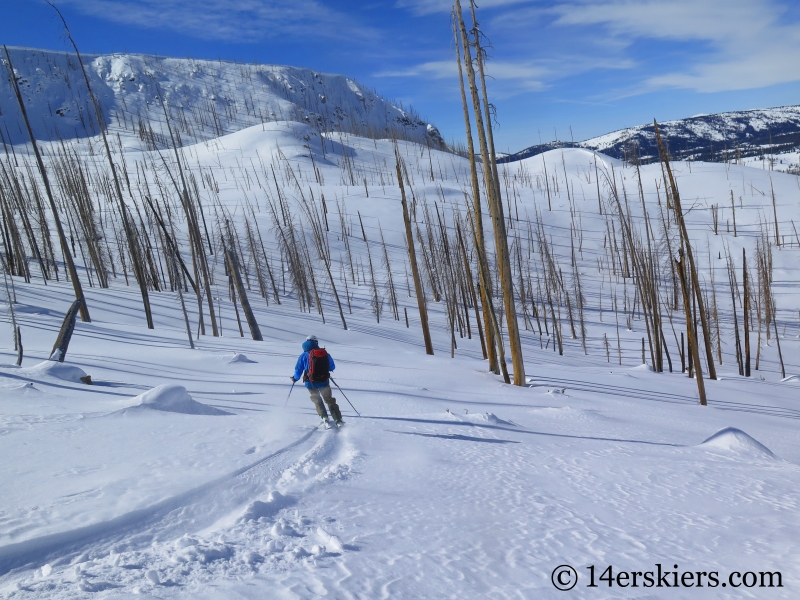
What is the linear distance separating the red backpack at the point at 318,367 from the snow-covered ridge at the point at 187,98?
253 feet

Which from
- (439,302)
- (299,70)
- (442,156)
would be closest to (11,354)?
(439,302)

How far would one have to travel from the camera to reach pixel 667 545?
3.69 m

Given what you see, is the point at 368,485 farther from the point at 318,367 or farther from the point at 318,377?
the point at 318,367

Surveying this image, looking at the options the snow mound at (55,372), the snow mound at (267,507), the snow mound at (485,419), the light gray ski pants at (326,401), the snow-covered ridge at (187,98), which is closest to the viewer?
the snow mound at (267,507)

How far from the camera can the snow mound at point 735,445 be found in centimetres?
668

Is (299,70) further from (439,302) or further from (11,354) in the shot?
(11,354)

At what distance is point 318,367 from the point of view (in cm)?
717

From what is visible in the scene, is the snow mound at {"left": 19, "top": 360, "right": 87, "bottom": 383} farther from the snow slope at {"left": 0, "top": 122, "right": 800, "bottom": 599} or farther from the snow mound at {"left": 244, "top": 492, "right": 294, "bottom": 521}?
the snow mound at {"left": 244, "top": 492, "right": 294, "bottom": 521}

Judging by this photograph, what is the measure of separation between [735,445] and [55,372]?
34.5 feet

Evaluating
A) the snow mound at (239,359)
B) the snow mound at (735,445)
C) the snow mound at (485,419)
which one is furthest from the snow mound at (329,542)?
the snow mound at (239,359)

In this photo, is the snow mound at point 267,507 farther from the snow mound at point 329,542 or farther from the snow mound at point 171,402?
the snow mound at point 171,402

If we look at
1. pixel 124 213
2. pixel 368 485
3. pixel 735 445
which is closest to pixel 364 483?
pixel 368 485

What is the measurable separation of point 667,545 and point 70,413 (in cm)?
668

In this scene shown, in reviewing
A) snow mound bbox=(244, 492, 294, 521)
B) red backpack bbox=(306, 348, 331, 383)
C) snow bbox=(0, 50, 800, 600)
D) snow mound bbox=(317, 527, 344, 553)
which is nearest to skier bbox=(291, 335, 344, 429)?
red backpack bbox=(306, 348, 331, 383)
